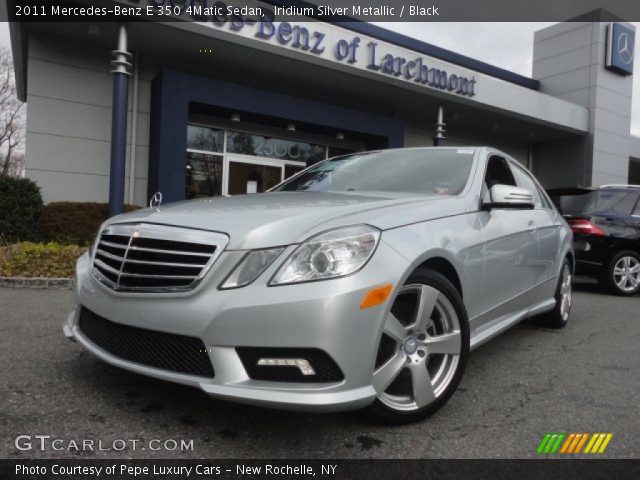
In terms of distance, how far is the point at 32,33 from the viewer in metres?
9.17

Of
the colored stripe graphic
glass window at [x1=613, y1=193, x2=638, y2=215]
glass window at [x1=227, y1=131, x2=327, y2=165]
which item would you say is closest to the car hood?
the colored stripe graphic

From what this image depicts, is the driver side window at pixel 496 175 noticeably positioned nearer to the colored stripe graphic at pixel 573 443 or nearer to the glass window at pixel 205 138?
the colored stripe graphic at pixel 573 443

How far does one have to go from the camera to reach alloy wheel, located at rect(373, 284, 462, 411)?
2182mm

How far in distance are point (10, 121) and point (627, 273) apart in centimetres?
4454

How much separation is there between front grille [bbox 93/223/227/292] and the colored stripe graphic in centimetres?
161

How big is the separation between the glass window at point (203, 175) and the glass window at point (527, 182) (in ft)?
26.6

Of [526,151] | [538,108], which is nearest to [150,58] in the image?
[538,108]

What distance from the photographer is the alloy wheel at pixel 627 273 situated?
23.2ft

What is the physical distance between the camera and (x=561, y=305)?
4508 millimetres

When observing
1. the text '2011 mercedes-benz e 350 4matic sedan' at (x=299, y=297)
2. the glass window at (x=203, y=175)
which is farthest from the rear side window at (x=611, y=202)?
the glass window at (x=203, y=175)

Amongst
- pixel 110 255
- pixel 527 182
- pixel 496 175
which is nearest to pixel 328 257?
pixel 110 255

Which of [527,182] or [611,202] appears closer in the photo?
[527,182]

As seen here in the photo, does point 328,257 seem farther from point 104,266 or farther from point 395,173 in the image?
point 395,173

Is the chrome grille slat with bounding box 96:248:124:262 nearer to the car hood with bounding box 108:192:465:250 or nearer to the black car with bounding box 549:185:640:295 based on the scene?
the car hood with bounding box 108:192:465:250
